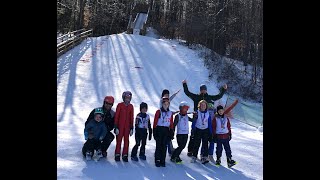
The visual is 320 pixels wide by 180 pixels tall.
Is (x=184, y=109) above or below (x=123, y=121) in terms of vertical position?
above

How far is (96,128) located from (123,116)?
569mm

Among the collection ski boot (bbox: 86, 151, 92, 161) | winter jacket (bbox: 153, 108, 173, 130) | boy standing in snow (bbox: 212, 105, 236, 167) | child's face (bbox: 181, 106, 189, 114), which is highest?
child's face (bbox: 181, 106, 189, 114)

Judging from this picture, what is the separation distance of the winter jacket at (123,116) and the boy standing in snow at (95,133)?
0.30 meters

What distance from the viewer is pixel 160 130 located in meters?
7.01

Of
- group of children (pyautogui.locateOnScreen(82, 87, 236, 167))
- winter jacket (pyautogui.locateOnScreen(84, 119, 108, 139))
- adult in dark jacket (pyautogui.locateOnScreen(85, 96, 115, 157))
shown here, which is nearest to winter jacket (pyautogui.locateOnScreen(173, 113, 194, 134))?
group of children (pyautogui.locateOnScreen(82, 87, 236, 167))

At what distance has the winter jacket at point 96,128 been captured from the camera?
6.88 metres

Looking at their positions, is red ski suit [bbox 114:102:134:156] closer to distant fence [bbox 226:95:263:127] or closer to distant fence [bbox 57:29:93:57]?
distant fence [bbox 226:95:263:127]

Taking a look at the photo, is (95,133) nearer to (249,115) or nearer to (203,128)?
(203,128)

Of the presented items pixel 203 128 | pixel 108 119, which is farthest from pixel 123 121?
pixel 203 128

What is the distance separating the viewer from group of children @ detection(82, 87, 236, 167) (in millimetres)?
7012

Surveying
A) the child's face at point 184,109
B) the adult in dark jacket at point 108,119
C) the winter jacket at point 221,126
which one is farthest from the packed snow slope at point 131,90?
the child's face at point 184,109
